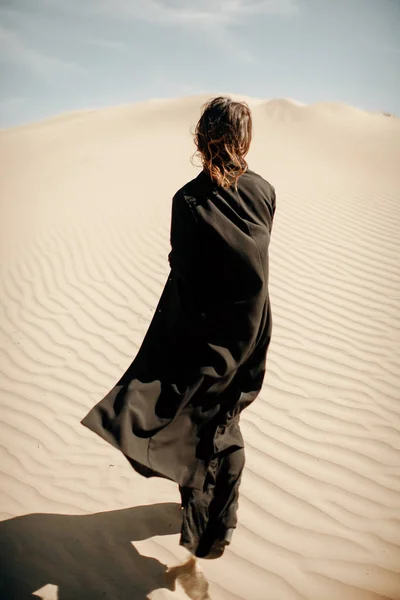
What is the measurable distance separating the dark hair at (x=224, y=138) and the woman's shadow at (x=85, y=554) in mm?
2168

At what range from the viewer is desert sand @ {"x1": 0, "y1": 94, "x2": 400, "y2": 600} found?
2369 millimetres

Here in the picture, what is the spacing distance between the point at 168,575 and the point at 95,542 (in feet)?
1.68

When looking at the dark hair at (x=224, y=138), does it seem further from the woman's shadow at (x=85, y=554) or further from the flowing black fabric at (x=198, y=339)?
the woman's shadow at (x=85, y=554)

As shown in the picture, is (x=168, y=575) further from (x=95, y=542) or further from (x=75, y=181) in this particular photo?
(x=75, y=181)

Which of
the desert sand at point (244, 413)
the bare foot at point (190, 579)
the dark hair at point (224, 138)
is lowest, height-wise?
the bare foot at point (190, 579)

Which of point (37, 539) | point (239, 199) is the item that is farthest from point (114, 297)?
point (239, 199)

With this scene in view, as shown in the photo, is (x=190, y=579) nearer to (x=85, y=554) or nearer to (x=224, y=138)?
(x=85, y=554)

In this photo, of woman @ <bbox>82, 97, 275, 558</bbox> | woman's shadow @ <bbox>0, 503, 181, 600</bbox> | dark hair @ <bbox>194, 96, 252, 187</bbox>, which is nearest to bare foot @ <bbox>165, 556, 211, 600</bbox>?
woman's shadow @ <bbox>0, 503, 181, 600</bbox>

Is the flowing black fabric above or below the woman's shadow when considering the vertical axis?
above

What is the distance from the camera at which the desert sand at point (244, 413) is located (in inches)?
93.3

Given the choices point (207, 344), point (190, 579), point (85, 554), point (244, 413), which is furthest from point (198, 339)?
point (244, 413)

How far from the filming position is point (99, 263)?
6625 mm

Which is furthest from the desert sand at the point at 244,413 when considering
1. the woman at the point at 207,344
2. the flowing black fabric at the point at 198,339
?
the flowing black fabric at the point at 198,339

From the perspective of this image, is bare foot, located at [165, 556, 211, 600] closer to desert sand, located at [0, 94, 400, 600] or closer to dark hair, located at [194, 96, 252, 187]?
desert sand, located at [0, 94, 400, 600]
